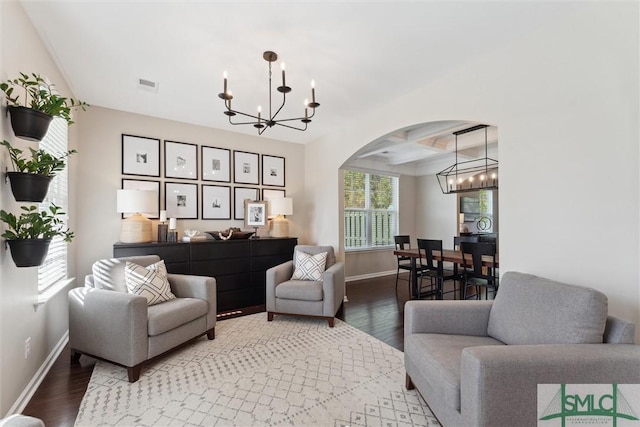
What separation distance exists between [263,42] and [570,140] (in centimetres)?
239

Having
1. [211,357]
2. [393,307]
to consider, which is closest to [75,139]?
[211,357]

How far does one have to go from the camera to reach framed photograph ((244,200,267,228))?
14.7ft

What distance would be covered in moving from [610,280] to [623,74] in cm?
130

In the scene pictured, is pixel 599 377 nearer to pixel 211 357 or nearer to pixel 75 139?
pixel 211 357

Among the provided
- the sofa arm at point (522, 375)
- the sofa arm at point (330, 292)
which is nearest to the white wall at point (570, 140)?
the sofa arm at point (522, 375)

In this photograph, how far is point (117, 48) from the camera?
237cm

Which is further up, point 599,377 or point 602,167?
point 602,167

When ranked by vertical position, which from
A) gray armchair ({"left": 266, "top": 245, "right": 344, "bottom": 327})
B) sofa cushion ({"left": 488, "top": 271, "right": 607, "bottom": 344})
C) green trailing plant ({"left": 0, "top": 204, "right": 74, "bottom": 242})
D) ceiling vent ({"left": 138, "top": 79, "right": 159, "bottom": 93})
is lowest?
gray armchair ({"left": 266, "top": 245, "right": 344, "bottom": 327})

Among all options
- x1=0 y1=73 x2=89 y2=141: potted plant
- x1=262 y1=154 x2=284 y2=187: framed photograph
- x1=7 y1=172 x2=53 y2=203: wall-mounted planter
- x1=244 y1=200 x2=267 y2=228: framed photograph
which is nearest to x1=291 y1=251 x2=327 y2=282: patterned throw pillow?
x1=244 y1=200 x2=267 y2=228: framed photograph

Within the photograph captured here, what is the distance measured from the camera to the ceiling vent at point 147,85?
2.92 meters

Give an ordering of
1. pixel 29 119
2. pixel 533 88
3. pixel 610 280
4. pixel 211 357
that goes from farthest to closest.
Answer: pixel 211 357, pixel 533 88, pixel 610 280, pixel 29 119

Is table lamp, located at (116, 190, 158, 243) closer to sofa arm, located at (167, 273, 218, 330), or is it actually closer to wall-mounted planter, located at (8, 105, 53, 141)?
sofa arm, located at (167, 273, 218, 330)

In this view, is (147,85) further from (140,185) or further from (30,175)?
(30,175)

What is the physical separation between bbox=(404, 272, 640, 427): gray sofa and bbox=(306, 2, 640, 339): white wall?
17.6 inches
